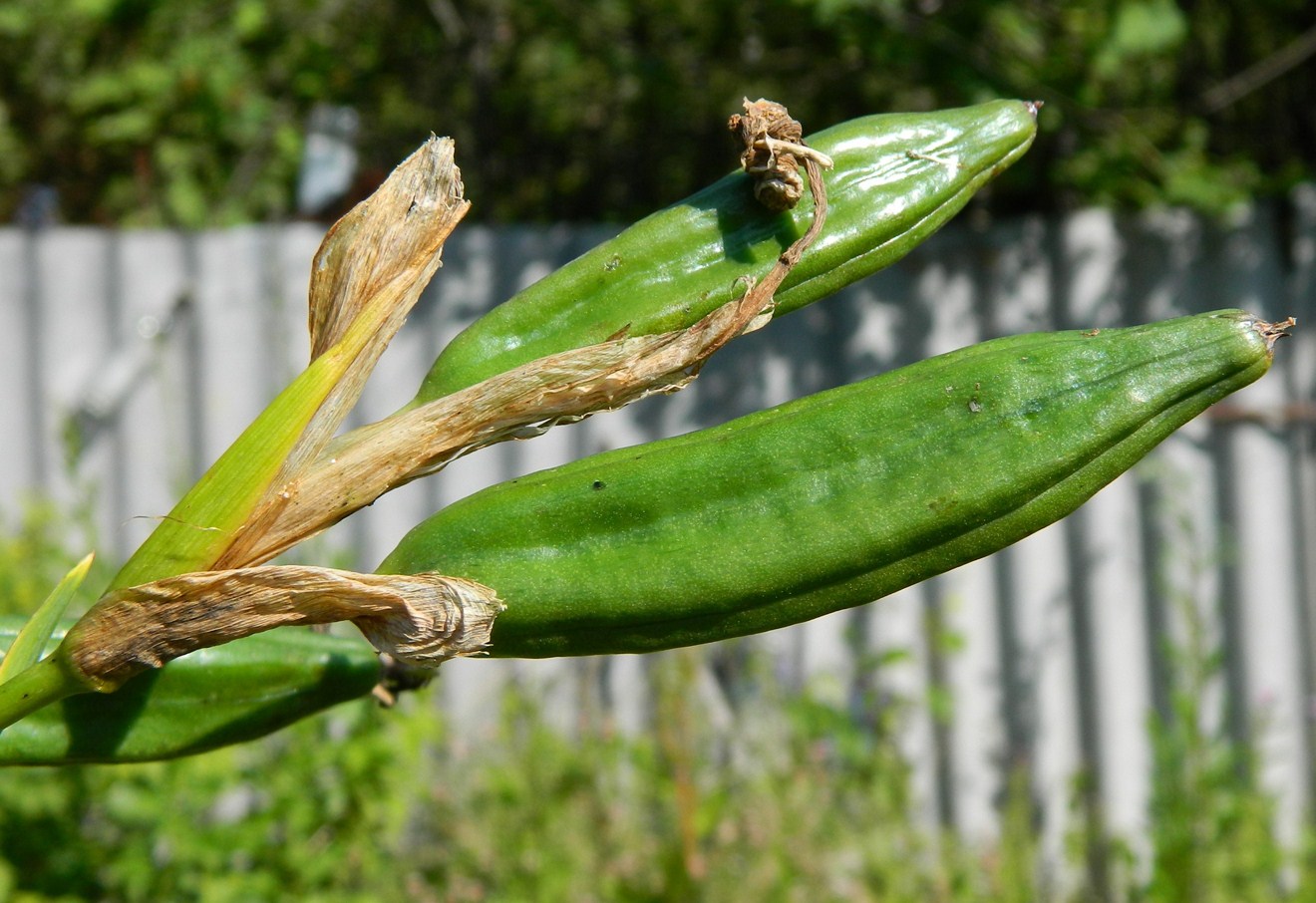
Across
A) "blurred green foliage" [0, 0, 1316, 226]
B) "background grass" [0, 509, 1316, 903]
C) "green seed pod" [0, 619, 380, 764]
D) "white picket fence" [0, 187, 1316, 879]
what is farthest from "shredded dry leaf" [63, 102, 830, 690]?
"blurred green foliage" [0, 0, 1316, 226]

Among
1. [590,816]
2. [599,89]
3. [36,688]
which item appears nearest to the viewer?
[36,688]

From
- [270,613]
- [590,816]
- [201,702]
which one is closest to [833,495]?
[270,613]

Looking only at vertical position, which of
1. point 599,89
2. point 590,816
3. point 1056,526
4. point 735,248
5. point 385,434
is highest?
point 599,89

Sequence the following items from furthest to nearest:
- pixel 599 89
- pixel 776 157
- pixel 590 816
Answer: pixel 599 89 → pixel 590 816 → pixel 776 157

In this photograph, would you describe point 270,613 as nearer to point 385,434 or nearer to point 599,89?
point 385,434

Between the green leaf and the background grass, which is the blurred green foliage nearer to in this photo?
the background grass

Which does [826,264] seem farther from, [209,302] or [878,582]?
[209,302]

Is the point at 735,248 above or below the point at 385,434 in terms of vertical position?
above
